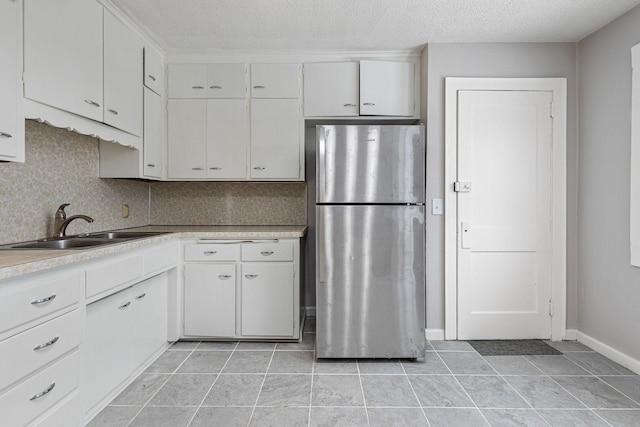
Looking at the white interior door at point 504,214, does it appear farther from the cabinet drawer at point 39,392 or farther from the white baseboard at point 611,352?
the cabinet drawer at point 39,392

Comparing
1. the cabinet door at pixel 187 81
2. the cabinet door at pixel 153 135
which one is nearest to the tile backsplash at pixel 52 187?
the cabinet door at pixel 153 135

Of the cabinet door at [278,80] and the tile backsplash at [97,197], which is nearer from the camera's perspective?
the tile backsplash at [97,197]

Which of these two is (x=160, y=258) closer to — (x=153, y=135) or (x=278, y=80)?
(x=153, y=135)

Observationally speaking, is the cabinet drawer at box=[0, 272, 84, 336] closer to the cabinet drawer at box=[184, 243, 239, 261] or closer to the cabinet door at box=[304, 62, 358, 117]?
the cabinet drawer at box=[184, 243, 239, 261]

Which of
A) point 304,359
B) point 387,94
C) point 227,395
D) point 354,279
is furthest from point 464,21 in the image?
point 227,395

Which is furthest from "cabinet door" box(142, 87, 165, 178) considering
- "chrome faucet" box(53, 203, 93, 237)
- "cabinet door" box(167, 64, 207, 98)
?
"chrome faucet" box(53, 203, 93, 237)

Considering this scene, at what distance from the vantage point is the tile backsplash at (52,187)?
1.88m

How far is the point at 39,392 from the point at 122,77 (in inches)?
76.0

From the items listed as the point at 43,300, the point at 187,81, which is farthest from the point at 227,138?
the point at 43,300

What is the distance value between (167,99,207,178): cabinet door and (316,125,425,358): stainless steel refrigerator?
47.1 inches

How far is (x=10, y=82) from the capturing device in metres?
1.46

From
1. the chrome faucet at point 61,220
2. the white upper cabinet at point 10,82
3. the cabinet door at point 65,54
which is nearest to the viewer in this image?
the white upper cabinet at point 10,82

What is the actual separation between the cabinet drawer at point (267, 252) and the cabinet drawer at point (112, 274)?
2.54 ft

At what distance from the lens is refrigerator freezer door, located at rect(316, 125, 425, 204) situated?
7.82 feet
